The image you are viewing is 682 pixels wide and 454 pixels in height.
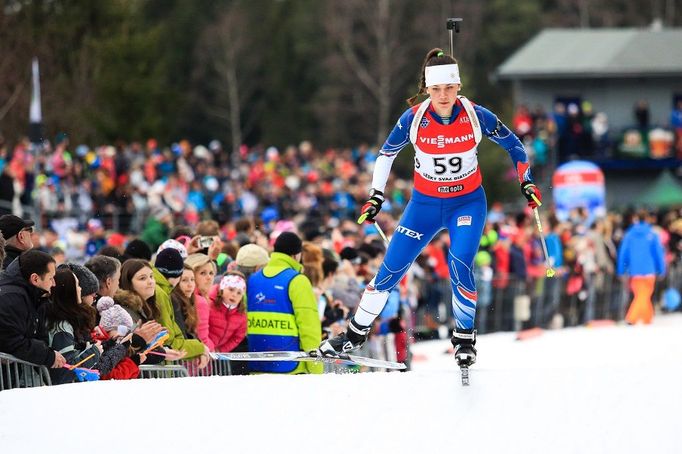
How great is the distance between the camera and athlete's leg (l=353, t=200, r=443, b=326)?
9664 mm

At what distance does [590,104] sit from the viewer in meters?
44.2

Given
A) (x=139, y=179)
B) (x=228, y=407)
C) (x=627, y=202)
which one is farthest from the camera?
(x=627, y=202)

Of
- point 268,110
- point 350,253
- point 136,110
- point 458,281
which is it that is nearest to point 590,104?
point 136,110

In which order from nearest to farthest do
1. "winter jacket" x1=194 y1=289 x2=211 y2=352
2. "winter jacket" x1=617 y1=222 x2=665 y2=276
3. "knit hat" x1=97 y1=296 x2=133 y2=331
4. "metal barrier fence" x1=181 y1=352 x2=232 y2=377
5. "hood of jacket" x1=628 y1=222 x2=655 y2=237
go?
"knit hat" x1=97 y1=296 x2=133 y2=331
"metal barrier fence" x1=181 y1=352 x2=232 y2=377
"winter jacket" x1=194 y1=289 x2=211 y2=352
"winter jacket" x1=617 y1=222 x2=665 y2=276
"hood of jacket" x1=628 y1=222 x2=655 y2=237

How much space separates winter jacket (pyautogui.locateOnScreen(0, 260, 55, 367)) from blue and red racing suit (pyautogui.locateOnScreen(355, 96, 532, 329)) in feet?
8.21

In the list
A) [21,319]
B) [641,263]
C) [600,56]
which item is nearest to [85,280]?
[21,319]

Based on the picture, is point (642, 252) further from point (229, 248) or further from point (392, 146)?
point (392, 146)

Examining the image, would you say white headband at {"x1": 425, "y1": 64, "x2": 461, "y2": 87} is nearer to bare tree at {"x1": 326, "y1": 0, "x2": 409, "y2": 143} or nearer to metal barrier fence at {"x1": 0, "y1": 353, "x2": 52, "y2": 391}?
metal barrier fence at {"x1": 0, "y1": 353, "x2": 52, "y2": 391}

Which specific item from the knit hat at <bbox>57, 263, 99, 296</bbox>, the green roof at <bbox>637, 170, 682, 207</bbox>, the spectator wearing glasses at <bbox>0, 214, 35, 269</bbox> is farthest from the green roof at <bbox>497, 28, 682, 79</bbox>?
the knit hat at <bbox>57, 263, 99, 296</bbox>

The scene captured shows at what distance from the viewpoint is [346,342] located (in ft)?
32.8

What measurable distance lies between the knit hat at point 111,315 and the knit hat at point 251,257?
2.33 m

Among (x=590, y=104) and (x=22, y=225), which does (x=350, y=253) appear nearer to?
(x=22, y=225)

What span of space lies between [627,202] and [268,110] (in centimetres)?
2330

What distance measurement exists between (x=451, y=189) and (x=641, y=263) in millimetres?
11547
